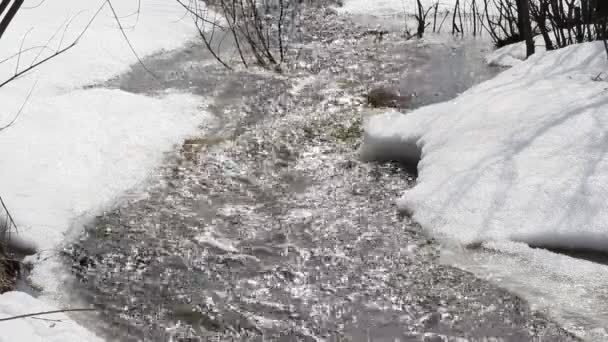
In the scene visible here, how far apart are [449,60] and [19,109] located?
4160 millimetres

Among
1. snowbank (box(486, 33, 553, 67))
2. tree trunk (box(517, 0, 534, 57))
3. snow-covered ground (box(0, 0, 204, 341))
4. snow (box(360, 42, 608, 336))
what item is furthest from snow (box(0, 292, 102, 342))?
snowbank (box(486, 33, 553, 67))

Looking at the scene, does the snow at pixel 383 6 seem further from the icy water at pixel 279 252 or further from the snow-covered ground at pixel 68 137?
the icy water at pixel 279 252

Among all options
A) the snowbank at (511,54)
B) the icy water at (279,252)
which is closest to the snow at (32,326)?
the icy water at (279,252)

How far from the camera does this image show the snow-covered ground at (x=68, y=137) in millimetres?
3340

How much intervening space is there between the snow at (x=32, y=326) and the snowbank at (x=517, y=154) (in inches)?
74.9

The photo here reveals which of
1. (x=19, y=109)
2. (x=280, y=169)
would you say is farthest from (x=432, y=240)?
(x=19, y=109)

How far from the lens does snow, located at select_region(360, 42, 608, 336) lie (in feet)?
10.1

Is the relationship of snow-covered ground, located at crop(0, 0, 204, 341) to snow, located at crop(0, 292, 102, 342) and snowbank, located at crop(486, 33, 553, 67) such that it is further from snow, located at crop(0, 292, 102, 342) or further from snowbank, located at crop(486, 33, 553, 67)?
snowbank, located at crop(486, 33, 553, 67)

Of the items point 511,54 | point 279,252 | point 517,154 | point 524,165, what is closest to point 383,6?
point 511,54

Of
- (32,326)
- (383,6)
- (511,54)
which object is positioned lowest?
(32,326)

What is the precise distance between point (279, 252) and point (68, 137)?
1964mm

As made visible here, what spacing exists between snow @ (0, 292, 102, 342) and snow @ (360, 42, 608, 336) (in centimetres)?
189

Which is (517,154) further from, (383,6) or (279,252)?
(383,6)

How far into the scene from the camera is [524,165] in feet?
12.0
